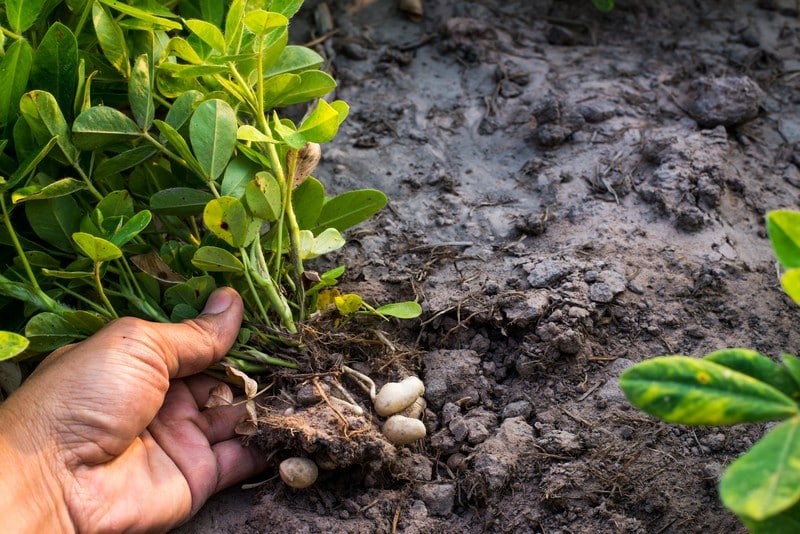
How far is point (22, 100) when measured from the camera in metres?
1.35

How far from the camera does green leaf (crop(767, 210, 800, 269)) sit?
105cm

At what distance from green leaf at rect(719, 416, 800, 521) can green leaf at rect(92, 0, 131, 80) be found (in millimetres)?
1287

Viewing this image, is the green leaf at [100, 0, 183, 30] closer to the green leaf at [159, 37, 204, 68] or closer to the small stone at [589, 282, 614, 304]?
the green leaf at [159, 37, 204, 68]

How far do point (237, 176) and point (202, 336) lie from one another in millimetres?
332

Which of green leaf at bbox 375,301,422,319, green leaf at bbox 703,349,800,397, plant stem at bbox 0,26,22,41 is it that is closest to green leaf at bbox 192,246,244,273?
green leaf at bbox 375,301,422,319

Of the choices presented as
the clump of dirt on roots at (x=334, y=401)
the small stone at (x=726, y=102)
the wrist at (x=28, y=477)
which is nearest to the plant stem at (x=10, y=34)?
the wrist at (x=28, y=477)

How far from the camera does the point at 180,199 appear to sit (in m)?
1.53

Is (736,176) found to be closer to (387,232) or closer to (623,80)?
(623,80)

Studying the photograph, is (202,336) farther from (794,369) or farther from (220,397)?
(794,369)


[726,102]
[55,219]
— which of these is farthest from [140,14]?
[726,102]

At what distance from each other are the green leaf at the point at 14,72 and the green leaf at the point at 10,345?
1.49 ft

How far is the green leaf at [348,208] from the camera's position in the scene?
172 centimetres

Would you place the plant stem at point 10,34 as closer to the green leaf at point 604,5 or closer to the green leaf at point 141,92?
the green leaf at point 141,92

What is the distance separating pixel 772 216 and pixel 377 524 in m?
0.90
